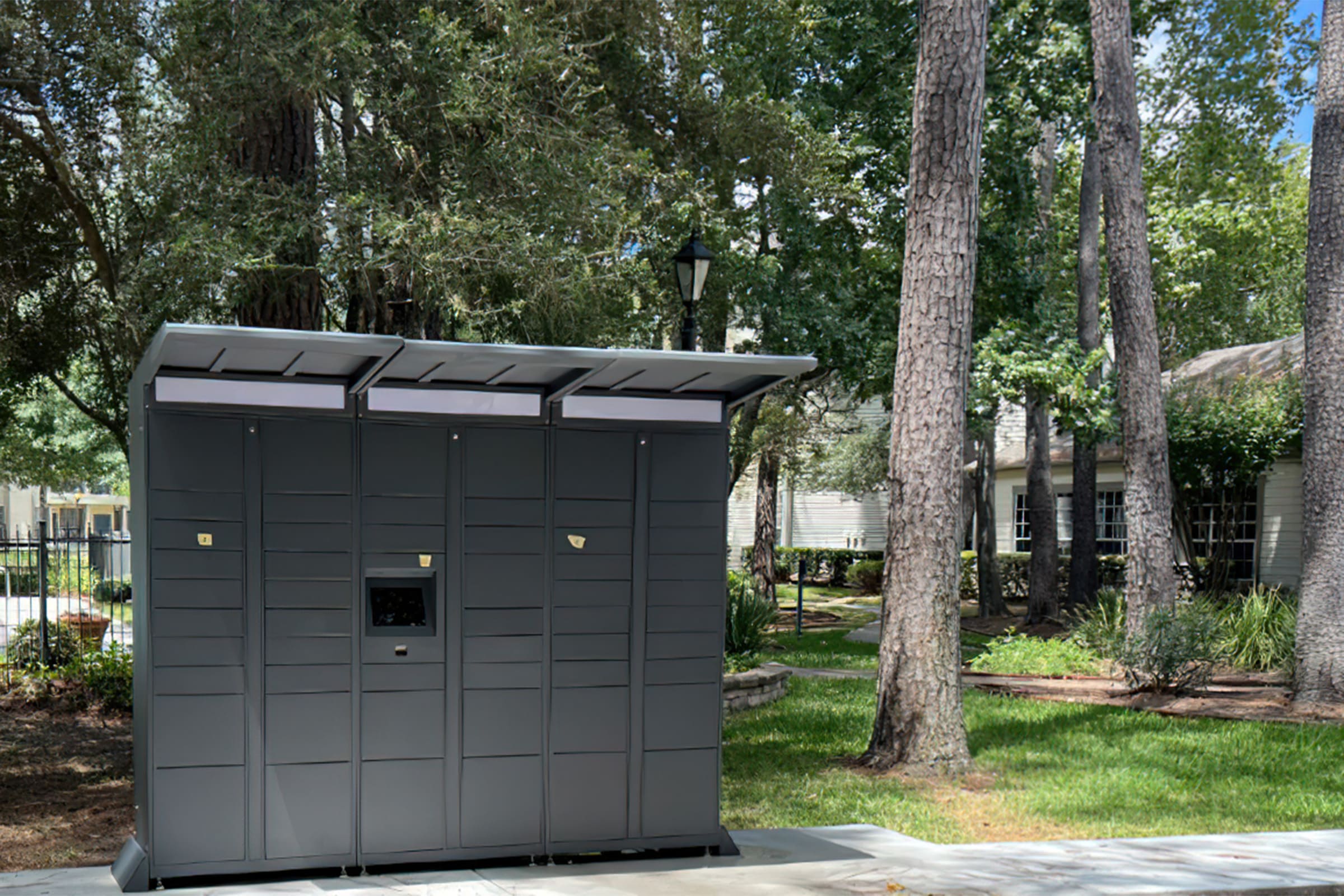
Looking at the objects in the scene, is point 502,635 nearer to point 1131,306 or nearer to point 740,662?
point 740,662

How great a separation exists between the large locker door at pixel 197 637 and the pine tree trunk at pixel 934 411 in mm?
5411

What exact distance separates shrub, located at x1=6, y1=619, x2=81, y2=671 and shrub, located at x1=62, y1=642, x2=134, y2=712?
Answer: 0.49 meters

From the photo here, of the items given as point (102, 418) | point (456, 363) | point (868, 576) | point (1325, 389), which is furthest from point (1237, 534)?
point (456, 363)

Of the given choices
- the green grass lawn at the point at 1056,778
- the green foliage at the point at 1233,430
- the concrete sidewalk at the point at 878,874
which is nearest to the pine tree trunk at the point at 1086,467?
the green foliage at the point at 1233,430

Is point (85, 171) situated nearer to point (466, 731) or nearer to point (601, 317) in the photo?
point (601, 317)

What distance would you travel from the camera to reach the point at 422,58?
10.8 metres

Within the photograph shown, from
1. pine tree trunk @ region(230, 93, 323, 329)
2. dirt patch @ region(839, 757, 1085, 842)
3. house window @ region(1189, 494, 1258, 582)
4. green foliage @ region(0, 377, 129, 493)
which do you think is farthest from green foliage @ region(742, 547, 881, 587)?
dirt patch @ region(839, 757, 1085, 842)

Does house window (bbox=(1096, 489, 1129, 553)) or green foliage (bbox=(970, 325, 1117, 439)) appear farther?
house window (bbox=(1096, 489, 1129, 553))

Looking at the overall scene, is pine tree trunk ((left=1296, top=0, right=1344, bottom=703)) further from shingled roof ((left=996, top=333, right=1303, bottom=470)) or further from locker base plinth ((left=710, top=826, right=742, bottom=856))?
shingled roof ((left=996, top=333, right=1303, bottom=470))

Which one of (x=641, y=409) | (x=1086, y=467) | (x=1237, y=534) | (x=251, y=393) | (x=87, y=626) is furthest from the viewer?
(x=1237, y=534)

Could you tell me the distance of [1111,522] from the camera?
28359 mm

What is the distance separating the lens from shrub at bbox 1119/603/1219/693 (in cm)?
1271

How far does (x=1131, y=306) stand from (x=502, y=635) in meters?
11.5

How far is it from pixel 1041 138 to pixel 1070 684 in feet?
30.4
